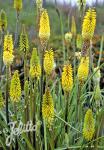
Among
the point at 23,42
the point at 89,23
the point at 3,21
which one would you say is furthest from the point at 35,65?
the point at 3,21

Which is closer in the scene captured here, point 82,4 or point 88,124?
point 88,124

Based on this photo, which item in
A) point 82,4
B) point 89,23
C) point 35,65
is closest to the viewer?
point 89,23

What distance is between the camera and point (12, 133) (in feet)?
7.92

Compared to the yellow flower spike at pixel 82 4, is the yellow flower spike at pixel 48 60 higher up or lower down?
lower down

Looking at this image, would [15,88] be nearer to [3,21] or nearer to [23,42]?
[23,42]

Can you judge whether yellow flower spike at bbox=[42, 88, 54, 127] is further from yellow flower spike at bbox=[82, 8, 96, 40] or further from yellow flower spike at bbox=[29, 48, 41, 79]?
yellow flower spike at bbox=[82, 8, 96, 40]

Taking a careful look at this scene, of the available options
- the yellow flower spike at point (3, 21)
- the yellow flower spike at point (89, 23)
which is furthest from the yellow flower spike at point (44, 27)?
the yellow flower spike at point (3, 21)

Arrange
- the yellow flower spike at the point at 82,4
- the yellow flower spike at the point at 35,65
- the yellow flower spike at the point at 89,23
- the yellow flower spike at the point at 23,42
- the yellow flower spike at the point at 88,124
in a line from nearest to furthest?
the yellow flower spike at the point at 88,124 → the yellow flower spike at the point at 89,23 → the yellow flower spike at the point at 35,65 → the yellow flower spike at the point at 23,42 → the yellow flower spike at the point at 82,4

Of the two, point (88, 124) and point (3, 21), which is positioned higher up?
point (3, 21)

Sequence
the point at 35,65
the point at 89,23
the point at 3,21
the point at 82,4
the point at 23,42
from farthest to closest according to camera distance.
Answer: the point at 3,21
the point at 82,4
the point at 23,42
the point at 35,65
the point at 89,23

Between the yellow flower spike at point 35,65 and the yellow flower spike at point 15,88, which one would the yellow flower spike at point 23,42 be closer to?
the yellow flower spike at point 35,65

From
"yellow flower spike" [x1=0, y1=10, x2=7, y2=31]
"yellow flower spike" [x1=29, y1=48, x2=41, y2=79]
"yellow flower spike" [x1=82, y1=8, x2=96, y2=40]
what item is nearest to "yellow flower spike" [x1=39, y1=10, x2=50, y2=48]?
"yellow flower spike" [x1=29, y1=48, x2=41, y2=79]

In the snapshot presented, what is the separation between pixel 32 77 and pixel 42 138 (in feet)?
1.36

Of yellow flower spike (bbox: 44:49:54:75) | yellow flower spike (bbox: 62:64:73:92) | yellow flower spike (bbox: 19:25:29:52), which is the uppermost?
yellow flower spike (bbox: 19:25:29:52)
